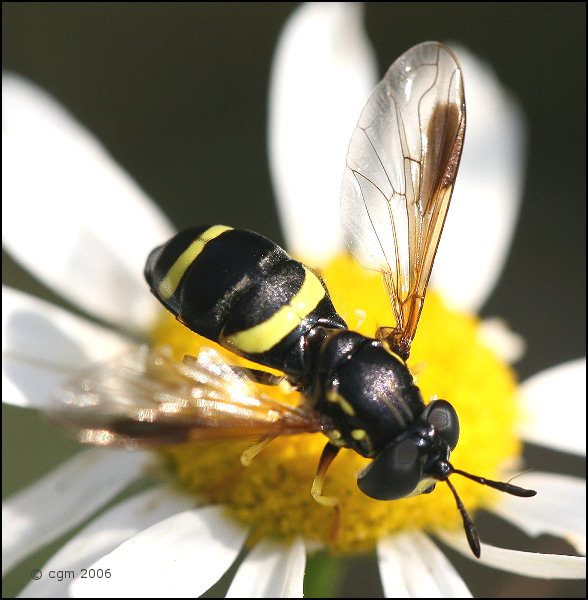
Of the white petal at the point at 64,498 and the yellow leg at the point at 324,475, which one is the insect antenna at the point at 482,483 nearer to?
the yellow leg at the point at 324,475

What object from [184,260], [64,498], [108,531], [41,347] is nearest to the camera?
[184,260]

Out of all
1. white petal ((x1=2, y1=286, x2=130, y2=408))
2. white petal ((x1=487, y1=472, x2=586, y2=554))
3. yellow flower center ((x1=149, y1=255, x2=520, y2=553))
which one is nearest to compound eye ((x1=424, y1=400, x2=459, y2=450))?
yellow flower center ((x1=149, y1=255, x2=520, y2=553))

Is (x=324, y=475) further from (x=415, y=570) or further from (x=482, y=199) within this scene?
(x=482, y=199)

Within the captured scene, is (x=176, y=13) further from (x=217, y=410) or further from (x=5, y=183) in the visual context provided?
(x=217, y=410)

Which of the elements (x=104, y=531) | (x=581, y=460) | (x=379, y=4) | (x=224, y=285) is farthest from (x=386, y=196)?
(x=379, y=4)

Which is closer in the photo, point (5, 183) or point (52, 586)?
point (52, 586)

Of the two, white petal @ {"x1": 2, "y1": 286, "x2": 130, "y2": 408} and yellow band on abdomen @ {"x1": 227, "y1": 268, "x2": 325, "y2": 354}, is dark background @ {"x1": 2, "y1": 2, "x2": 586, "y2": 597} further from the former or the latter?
yellow band on abdomen @ {"x1": 227, "y1": 268, "x2": 325, "y2": 354}

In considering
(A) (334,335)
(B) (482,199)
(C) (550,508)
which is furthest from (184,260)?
(B) (482,199)
